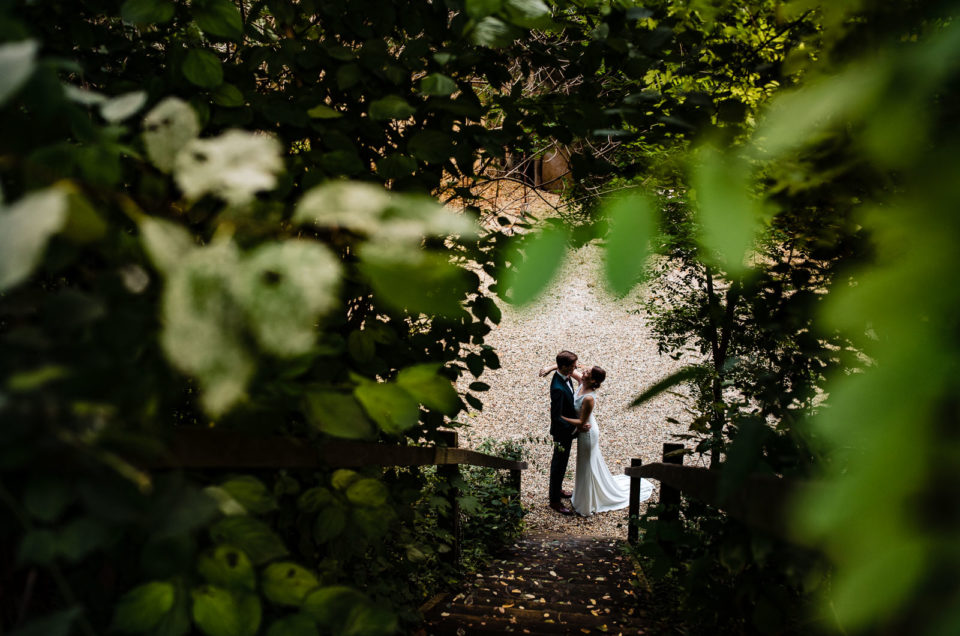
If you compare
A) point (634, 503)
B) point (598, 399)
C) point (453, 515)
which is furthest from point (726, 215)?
point (598, 399)

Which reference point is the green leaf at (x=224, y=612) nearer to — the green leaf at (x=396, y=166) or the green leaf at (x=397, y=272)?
the green leaf at (x=397, y=272)

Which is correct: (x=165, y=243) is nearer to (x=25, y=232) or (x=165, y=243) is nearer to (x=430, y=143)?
(x=25, y=232)

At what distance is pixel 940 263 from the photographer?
396 mm

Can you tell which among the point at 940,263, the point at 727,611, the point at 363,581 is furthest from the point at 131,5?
the point at 727,611

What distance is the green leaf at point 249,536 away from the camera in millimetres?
749

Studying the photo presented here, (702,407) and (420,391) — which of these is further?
(702,407)

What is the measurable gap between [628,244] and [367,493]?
36.4 inches

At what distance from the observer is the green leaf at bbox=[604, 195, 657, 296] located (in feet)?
1.81

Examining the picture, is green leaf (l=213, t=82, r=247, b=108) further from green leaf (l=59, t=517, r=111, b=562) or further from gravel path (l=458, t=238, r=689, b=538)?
gravel path (l=458, t=238, r=689, b=538)

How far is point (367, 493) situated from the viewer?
125 cm

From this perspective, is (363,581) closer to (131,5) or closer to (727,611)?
(727,611)

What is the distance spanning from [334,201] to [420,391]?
377 millimetres

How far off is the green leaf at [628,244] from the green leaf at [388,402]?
353mm

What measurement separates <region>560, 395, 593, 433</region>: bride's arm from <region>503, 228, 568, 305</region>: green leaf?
6.94 meters
